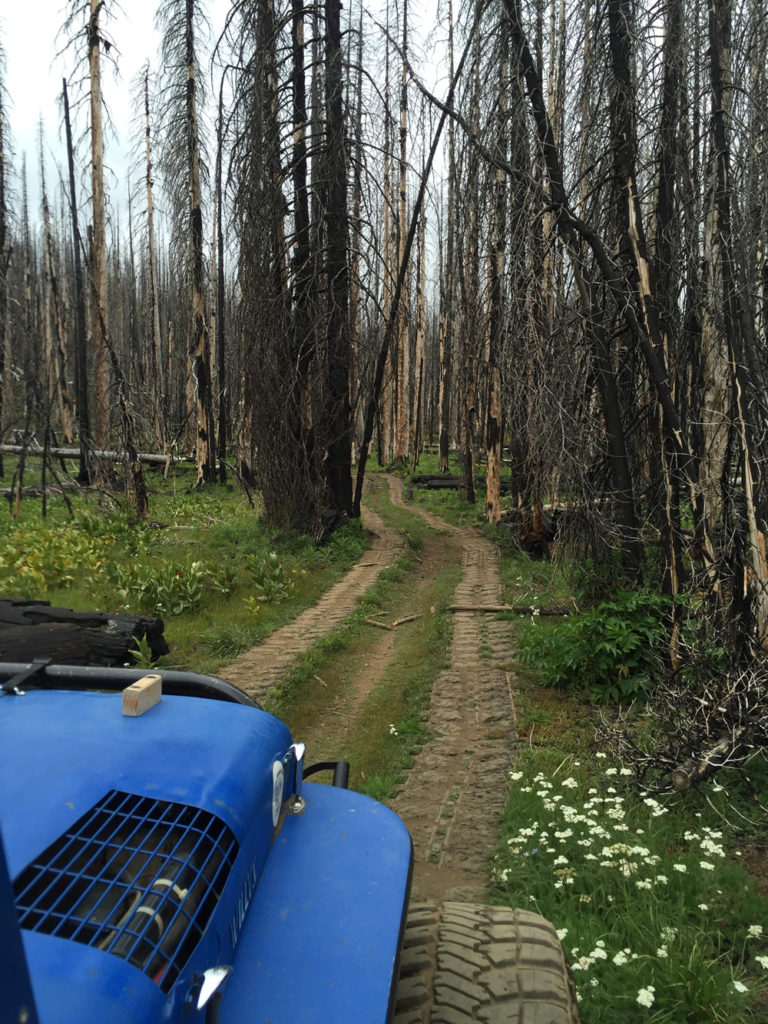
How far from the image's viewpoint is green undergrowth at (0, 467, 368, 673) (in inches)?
318

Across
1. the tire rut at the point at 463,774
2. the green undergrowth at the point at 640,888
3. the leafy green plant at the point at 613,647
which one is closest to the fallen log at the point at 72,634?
the tire rut at the point at 463,774

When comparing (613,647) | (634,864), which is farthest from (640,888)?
(613,647)

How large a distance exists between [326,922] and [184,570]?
8359mm

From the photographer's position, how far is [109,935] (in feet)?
3.87

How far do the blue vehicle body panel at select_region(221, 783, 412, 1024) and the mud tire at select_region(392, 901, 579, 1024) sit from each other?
343 mm

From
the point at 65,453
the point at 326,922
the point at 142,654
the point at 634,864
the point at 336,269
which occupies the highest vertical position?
the point at 336,269

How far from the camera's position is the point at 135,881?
4.31ft

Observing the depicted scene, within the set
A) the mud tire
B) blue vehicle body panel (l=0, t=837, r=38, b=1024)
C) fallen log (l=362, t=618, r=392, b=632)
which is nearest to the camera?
blue vehicle body panel (l=0, t=837, r=38, b=1024)

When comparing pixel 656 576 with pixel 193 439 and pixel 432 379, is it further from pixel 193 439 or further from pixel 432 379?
pixel 432 379

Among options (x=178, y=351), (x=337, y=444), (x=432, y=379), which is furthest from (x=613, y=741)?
(x=432, y=379)

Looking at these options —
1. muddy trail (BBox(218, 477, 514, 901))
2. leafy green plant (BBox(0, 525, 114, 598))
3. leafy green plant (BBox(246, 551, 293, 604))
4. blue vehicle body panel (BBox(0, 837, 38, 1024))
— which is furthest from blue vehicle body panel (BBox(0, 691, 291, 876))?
leafy green plant (BBox(0, 525, 114, 598))

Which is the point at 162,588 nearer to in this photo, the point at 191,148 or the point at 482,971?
the point at 482,971

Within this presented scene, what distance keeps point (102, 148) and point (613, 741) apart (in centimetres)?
1726

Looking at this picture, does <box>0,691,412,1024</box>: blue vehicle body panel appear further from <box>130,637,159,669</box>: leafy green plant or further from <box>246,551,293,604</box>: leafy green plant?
<box>246,551,293,604</box>: leafy green plant
